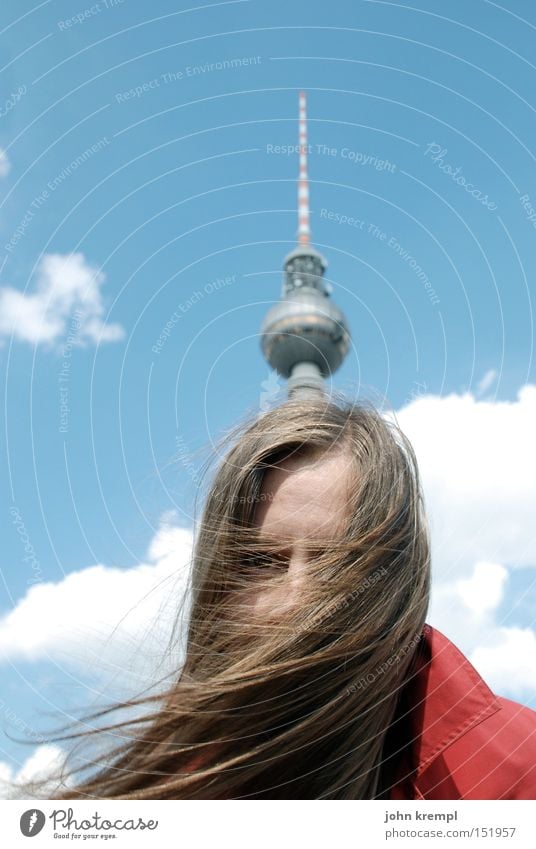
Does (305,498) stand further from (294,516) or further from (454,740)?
(454,740)

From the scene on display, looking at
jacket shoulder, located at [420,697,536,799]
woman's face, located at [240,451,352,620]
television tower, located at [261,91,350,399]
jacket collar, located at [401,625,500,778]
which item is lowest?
jacket shoulder, located at [420,697,536,799]

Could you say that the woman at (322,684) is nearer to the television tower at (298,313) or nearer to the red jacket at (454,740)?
the red jacket at (454,740)

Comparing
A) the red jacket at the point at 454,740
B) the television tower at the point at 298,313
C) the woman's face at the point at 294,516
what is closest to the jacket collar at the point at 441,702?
the red jacket at the point at 454,740

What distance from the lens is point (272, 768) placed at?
96cm

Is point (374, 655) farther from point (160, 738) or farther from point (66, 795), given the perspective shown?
point (66, 795)

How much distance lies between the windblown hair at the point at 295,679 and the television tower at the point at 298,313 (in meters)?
0.37

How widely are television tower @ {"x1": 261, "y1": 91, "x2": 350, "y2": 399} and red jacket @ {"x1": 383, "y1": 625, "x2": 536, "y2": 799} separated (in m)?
0.56

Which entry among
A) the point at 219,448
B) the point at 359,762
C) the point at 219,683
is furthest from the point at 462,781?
the point at 219,448

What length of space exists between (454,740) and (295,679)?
248 millimetres

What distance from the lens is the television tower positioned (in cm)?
154

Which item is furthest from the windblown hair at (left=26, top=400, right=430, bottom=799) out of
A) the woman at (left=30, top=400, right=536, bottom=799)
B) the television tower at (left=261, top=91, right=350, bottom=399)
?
the television tower at (left=261, top=91, right=350, bottom=399)

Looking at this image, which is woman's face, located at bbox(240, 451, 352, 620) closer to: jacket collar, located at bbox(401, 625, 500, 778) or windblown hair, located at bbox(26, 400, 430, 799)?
windblown hair, located at bbox(26, 400, 430, 799)
